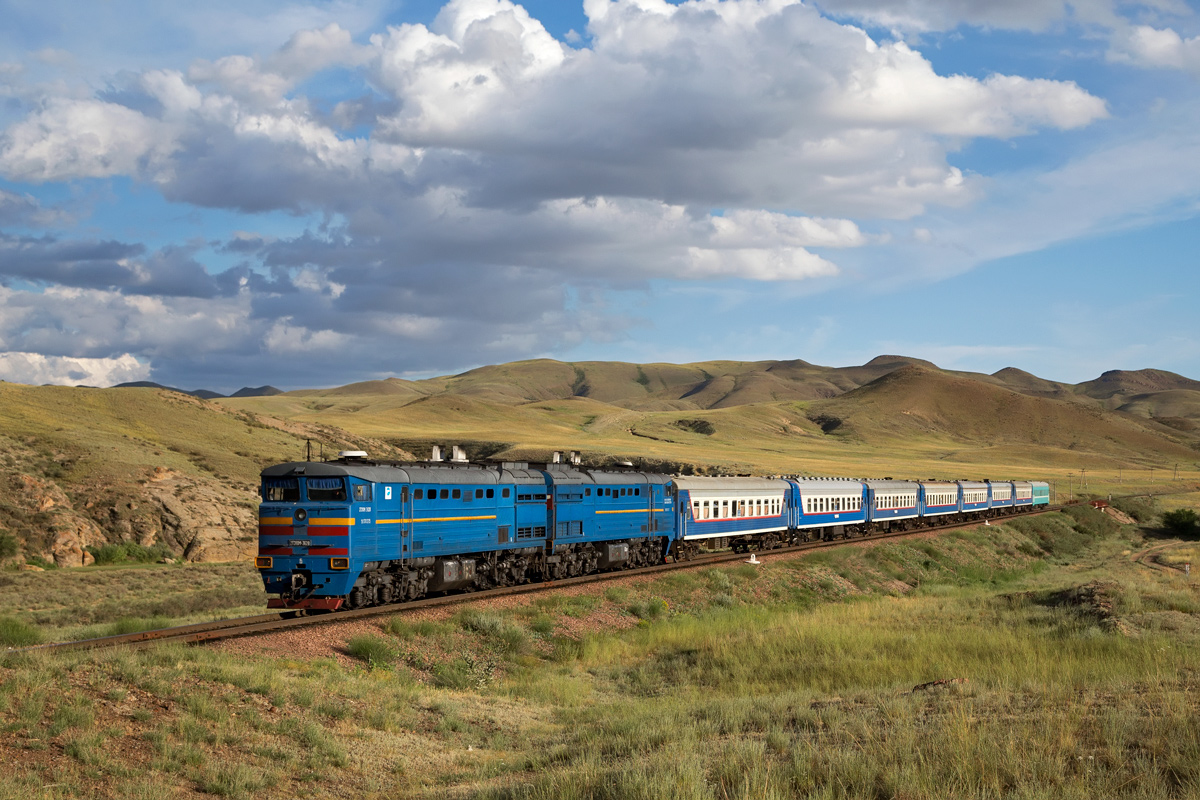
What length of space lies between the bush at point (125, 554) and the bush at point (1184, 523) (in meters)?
81.7

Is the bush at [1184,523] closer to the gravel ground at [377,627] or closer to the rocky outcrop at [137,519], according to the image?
the gravel ground at [377,627]

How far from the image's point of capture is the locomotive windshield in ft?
77.7

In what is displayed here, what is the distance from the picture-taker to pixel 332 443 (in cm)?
10638

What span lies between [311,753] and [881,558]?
1616 inches

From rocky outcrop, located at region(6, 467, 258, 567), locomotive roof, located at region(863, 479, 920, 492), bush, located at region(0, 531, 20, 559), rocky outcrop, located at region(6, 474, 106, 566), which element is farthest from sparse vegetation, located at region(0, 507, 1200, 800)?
rocky outcrop, located at region(6, 467, 258, 567)

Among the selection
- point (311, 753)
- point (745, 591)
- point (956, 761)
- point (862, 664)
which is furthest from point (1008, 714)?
point (745, 591)

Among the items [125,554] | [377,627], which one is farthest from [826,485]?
[125,554]

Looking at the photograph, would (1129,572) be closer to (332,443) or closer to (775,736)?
(775,736)

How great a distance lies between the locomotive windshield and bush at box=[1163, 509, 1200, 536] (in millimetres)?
83651

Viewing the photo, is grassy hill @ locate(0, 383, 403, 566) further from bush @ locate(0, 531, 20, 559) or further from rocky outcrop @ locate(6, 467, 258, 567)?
bush @ locate(0, 531, 20, 559)

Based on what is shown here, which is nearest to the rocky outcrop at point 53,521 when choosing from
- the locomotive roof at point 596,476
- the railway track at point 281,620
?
the railway track at point 281,620

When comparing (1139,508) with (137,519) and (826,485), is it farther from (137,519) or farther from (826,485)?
(137,519)

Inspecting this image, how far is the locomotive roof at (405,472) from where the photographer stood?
2391 cm

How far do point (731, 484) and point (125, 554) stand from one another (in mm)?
33103
